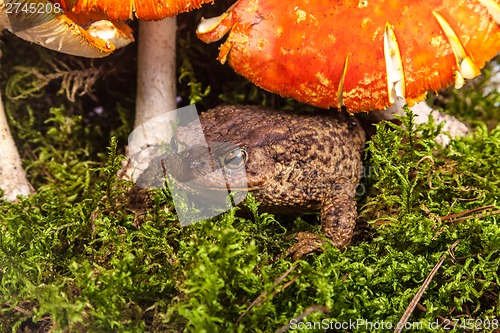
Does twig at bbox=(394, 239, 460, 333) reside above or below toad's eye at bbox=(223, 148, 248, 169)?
below

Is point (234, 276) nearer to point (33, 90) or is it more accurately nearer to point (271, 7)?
point (271, 7)

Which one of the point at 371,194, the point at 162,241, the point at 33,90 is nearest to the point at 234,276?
the point at 162,241

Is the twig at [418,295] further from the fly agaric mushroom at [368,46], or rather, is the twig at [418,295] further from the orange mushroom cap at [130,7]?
the orange mushroom cap at [130,7]

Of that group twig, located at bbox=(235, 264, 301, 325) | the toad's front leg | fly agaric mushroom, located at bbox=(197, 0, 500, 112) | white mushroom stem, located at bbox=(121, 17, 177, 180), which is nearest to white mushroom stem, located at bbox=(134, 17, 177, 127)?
white mushroom stem, located at bbox=(121, 17, 177, 180)

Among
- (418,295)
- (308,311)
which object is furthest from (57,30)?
(418,295)

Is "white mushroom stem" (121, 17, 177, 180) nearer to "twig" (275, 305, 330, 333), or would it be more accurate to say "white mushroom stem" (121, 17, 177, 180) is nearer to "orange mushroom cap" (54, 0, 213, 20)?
"orange mushroom cap" (54, 0, 213, 20)

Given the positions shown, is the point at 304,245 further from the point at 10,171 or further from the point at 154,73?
the point at 10,171
